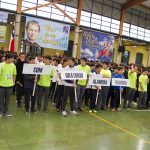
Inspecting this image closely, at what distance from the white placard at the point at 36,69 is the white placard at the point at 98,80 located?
161 cm

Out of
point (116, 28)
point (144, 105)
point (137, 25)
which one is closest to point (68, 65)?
point (144, 105)

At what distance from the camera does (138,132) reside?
26.0ft

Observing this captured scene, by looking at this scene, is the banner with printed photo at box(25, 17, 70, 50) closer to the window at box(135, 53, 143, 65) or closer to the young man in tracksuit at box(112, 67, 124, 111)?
the young man in tracksuit at box(112, 67, 124, 111)

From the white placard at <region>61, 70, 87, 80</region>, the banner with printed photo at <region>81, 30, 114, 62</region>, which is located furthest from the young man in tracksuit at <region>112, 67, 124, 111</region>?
the banner with printed photo at <region>81, 30, 114, 62</region>

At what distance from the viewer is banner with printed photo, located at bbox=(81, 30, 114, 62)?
20.3m

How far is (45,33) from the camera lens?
698 inches

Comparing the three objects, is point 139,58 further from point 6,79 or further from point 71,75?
point 6,79

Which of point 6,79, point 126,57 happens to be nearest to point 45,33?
point 6,79

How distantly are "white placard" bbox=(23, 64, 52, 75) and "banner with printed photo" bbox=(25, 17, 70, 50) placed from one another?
8659 mm

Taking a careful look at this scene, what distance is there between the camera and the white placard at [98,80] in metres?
9.61

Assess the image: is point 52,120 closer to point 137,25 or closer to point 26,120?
point 26,120

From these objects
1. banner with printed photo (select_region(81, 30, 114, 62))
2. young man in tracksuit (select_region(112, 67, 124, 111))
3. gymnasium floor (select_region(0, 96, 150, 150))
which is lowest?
gymnasium floor (select_region(0, 96, 150, 150))

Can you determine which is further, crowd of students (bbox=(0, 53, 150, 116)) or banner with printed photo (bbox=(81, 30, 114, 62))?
banner with printed photo (bbox=(81, 30, 114, 62))

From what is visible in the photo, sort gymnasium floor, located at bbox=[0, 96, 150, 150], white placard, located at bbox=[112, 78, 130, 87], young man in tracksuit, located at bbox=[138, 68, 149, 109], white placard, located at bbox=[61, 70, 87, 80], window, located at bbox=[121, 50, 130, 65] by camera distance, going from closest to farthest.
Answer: gymnasium floor, located at bbox=[0, 96, 150, 150], white placard, located at bbox=[61, 70, 87, 80], white placard, located at bbox=[112, 78, 130, 87], young man in tracksuit, located at bbox=[138, 68, 149, 109], window, located at bbox=[121, 50, 130, 65]
